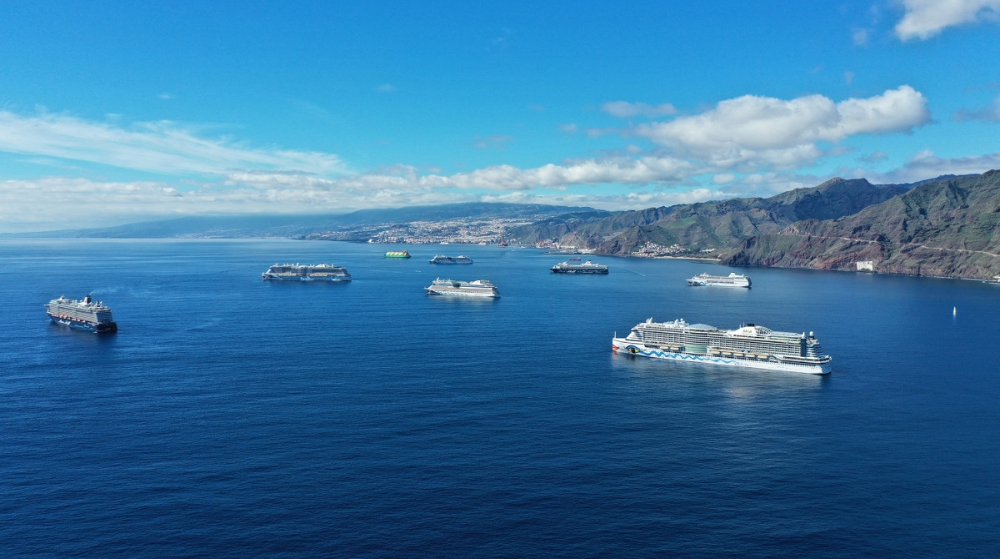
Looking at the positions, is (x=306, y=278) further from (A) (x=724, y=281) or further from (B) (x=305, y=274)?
(A) (x=724, y=281)

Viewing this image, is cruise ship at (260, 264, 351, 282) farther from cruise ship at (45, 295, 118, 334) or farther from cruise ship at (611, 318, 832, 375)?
cruise ship at (611, 318, 832, 375)

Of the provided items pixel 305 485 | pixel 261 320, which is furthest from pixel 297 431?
pixel 261 320

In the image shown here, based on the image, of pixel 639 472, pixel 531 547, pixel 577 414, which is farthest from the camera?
pixel 577 414

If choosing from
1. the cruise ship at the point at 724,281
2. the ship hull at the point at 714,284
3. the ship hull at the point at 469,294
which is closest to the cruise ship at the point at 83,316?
the ship hull at the point at 469,294

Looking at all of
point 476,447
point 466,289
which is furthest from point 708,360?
point 466,289

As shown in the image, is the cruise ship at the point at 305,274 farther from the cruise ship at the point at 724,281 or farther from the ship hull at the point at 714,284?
the cruise ship at the point at 724,281

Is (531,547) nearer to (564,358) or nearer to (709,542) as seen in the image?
(709,542)

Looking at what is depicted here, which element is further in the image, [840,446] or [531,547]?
[840,446]
